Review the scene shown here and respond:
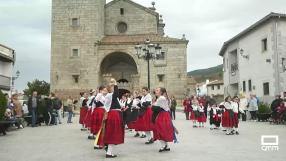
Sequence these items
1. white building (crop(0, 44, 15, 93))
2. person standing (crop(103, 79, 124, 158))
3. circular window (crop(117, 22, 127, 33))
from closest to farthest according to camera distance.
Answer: person standing (crop(103, 79, 124, 158)) < white building (crop(0, 44, 15, 93)) < circular window (crop(117, 22, 127, 33))

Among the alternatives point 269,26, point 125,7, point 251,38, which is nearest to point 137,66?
point 125,7

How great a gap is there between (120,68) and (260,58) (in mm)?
22065

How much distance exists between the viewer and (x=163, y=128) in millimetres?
9883

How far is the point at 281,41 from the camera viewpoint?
82.8 feet

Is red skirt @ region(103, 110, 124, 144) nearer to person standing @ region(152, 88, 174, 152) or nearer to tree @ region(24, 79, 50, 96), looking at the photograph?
person standing @ region(152, 88, 174, 152)

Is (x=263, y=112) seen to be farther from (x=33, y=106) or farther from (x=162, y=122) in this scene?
(x=162, y=122)

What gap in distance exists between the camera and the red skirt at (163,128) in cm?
981

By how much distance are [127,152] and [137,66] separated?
3343 cm

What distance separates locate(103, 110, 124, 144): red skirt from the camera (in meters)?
9.07

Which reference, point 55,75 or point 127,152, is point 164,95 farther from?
point 55,75

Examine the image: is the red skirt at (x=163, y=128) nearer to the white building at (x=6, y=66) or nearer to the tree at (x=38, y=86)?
the white building at (x=6, y=66)

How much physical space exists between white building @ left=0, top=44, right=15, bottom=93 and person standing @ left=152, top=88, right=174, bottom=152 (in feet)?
71.4

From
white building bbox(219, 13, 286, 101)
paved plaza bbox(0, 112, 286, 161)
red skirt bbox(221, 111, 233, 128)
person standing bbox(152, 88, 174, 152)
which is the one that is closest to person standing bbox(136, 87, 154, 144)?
paved plaza bbox(0, 112, 286, 161)

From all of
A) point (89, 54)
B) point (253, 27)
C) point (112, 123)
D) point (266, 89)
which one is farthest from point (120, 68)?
point (112, 123)
